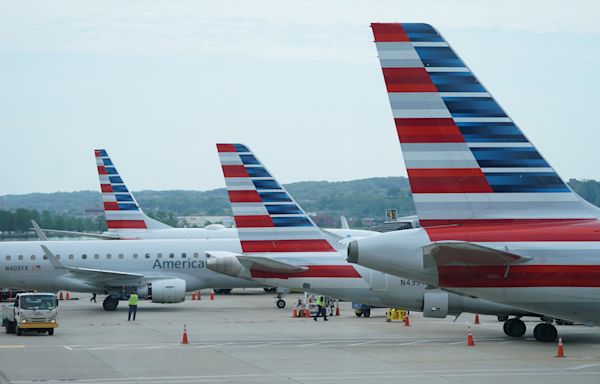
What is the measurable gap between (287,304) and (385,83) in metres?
37.0

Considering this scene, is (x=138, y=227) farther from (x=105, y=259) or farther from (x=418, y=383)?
(x=418, y=383)

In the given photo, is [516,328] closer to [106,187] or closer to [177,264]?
[177,264]

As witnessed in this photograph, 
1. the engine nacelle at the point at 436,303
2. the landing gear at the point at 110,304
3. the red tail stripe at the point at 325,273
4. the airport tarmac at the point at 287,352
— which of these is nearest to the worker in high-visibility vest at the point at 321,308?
the airport tarmac at the point at 287,352

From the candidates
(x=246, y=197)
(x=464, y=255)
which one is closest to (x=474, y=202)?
(x=464, y=255)

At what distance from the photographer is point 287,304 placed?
184ft

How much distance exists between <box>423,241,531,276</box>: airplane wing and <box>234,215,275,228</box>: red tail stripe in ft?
69.5

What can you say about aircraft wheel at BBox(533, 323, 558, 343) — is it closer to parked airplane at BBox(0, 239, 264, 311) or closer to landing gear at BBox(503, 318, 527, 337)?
landing gear at BBox(503, 318, 527, 337)

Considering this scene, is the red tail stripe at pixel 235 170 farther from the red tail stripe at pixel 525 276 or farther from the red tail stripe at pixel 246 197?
the red tail stripe at pixel 525 276

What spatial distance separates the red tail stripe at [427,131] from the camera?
20.0 metres

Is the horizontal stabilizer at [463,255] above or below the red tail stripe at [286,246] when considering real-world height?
below

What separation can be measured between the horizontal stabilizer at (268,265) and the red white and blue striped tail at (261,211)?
55.1 inches

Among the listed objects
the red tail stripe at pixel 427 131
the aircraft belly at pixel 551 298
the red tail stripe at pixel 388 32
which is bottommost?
the aircraft belly at pixel 551 298

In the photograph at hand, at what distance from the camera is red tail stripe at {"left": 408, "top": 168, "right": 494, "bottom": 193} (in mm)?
19812

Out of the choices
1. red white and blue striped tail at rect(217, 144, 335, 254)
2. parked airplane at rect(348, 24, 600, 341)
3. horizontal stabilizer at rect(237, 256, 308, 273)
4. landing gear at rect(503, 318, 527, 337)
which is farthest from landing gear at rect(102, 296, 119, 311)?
parked airplane at rect(348, 24, 600, 341)
